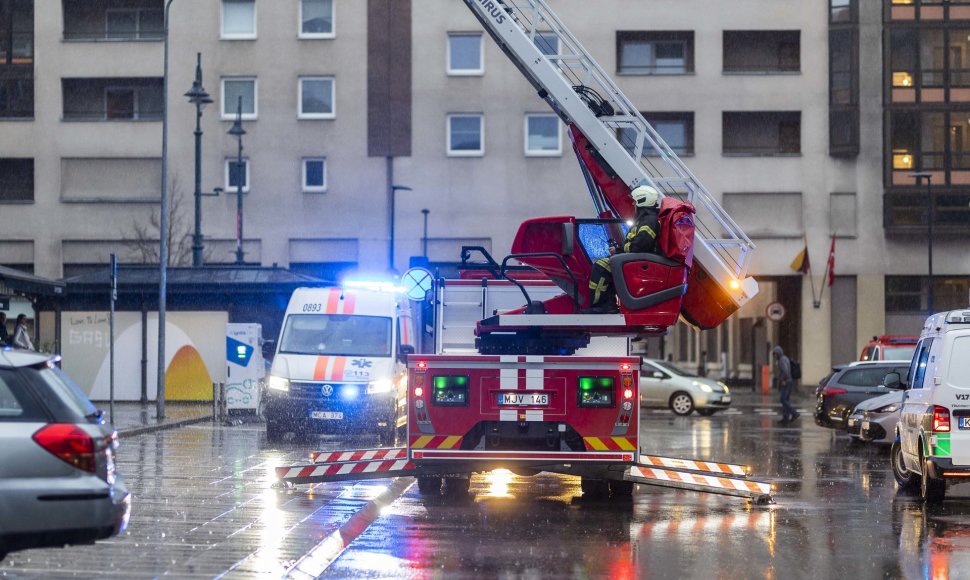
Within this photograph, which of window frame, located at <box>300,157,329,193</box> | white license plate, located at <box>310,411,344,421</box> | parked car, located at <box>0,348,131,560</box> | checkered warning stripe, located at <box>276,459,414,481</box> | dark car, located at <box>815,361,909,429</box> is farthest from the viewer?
window frame, located at <box>300,157,329,193</box>

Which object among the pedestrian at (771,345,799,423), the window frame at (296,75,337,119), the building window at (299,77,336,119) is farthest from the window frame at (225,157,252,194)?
the pedestrian at (771,345,799,423)

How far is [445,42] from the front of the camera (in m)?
52.9

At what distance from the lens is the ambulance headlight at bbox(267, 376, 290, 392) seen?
23750 mm

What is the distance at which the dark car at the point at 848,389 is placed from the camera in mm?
27797

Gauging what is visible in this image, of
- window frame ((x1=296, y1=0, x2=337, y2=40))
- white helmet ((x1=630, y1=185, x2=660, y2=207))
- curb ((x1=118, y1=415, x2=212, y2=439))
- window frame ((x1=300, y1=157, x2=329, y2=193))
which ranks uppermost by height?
window frame ((x1=296, y1=0, x2=337, y2=40))

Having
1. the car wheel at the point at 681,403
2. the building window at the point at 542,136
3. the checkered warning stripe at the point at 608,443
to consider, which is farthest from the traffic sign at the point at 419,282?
the building window at the point at 542,136

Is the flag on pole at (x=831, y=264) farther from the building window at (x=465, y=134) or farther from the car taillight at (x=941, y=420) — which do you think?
the car taillight at (x=941, y=420)

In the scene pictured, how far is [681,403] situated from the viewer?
122ft

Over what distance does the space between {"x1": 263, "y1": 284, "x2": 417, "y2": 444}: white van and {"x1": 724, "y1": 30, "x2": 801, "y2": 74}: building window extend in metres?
31.3

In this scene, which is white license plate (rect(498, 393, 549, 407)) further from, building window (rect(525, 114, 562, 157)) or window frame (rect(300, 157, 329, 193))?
window frame (rect(300, 157, 329, 193))

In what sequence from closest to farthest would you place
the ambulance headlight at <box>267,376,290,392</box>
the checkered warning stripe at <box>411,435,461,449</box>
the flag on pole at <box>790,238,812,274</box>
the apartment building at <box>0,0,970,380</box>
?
the checkered warning stripe at <box>411,435,461,449</box>, the ambulance headlight at <box>267,376,290,392</box>, the flag on pole at <box>790,238,812,274</box>, the apartment building at <box>0,0,970,380</box>

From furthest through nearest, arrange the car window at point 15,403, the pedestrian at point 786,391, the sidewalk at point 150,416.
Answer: the pedestrian at point 786,391 → the sidewalk at point 150,416 → the car window at point 15,403

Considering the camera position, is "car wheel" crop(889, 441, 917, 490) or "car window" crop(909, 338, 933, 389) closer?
"car window" crop(909, 338, 933, 389)

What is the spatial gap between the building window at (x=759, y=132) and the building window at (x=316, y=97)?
14.4 metres
